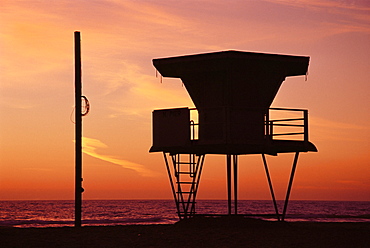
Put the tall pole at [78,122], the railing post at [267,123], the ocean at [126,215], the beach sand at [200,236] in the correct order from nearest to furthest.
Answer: the beach sand at [200,236] < the tall pole at [78,122] < the railing post at [267,123] < the ocean at [126,215]

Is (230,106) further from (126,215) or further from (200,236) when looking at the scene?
(126,215)

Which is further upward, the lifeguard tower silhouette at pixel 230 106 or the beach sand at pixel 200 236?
the lifeguard tower silhouette at pixel 230 106

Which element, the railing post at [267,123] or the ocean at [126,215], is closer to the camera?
the railing post at [267,123]

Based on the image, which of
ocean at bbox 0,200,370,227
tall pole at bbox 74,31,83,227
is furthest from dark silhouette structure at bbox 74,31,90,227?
ocean at bbox 0,200,370,227

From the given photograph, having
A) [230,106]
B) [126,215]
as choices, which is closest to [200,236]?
[230,106]

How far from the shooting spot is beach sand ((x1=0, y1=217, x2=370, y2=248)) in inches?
880

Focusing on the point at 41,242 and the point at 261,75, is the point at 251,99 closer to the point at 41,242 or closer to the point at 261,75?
the point at 261,75

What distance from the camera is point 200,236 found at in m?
24.3

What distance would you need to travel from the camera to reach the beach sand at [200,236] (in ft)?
73.3

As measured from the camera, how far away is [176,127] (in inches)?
1068

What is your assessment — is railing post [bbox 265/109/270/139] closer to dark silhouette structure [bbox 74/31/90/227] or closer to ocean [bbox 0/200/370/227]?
dark silhouette structure [bbox 74/31/90/227]

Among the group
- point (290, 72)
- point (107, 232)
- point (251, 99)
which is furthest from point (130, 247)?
point (290, 72)

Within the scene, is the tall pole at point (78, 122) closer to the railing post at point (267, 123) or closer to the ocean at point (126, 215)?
the railing post at point (267, 123)

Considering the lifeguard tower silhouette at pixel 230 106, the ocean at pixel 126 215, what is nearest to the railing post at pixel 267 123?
the lifeguard tower silhouette at pixel 230 106
